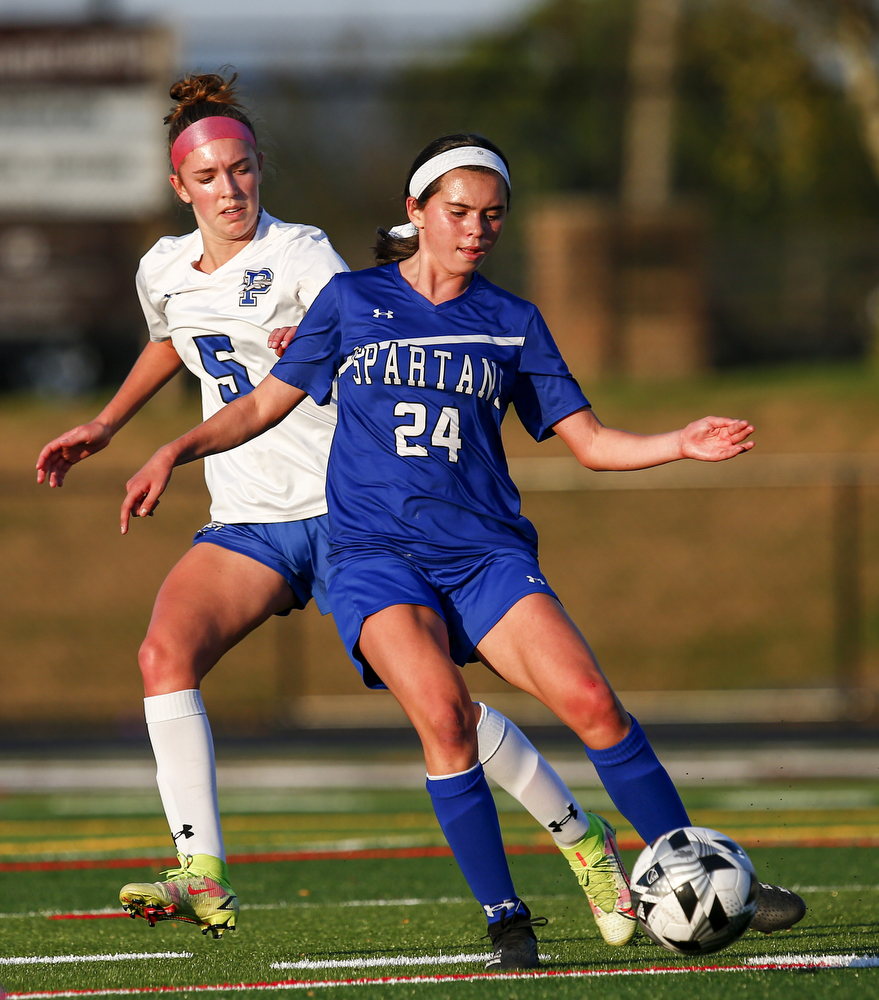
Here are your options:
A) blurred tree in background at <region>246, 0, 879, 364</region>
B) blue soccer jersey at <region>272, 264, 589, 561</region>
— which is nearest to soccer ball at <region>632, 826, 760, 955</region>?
blue soccer jersey at <region>272, 264, 589, 561</region>

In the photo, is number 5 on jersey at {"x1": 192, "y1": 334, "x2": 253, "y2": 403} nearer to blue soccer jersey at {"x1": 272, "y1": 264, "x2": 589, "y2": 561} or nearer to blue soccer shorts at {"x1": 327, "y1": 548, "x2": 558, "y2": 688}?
blue soccer jersey at {"x1": 272, "y1": 264, "x2": 589, "y2": 561}

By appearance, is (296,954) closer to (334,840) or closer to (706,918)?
(706,918)

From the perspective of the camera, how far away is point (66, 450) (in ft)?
14.2

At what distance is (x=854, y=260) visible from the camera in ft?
75.7

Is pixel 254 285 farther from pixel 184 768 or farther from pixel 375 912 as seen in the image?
pixel 375 912

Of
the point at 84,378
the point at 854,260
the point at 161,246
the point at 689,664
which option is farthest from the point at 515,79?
the point at 161,246

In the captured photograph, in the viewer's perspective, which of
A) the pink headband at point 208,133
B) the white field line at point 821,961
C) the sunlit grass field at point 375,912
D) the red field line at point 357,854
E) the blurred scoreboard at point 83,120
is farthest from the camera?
the blurred scoreboard at point 83,120

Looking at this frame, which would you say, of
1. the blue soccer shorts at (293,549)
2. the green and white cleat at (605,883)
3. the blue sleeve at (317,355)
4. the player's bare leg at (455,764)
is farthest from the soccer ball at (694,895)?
the blue sleeve at (317,355)

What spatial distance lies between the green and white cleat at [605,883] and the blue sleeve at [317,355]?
58.7 inches

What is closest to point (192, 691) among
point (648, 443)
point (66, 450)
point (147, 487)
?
point (147, 487)

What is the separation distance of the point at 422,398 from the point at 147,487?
773 mm

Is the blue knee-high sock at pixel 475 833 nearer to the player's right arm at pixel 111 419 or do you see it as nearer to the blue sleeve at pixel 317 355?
the blue sleeve at pixel 317 355

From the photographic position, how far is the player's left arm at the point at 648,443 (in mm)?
4012

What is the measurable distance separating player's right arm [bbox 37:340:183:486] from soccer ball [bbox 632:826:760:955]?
186 centimetres
